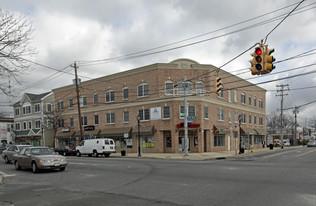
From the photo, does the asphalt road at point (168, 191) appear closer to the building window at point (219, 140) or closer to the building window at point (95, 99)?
the building window at point (219, 140)

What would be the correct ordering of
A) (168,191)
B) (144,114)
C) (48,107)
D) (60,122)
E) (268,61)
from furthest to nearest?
(48,107) < (60,122) < (144,114) < (268,61) < (168,191)

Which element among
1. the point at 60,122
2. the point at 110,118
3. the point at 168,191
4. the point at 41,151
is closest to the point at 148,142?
the point at 110,118

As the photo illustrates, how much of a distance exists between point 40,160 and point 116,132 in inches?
949

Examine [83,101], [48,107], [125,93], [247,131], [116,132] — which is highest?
[125,93]

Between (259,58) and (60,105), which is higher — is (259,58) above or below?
above

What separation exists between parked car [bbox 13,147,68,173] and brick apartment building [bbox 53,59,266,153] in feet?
53.9

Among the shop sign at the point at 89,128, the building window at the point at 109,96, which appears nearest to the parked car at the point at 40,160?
the building window at the point at 109,96

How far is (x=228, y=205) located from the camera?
25.4ft

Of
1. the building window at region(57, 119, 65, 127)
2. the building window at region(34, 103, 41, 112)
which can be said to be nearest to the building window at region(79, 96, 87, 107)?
the building window at region(57, 119, 65, 127)

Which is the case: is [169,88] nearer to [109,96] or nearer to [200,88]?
[200,88]

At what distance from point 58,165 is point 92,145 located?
16.8 metres

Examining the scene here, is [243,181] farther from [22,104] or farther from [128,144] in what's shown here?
[22,104]

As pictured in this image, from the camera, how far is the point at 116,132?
4009 centimetres

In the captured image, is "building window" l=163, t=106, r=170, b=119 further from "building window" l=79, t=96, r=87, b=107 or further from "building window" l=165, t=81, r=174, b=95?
"building window" l=79, t=96, r=87, b=107
